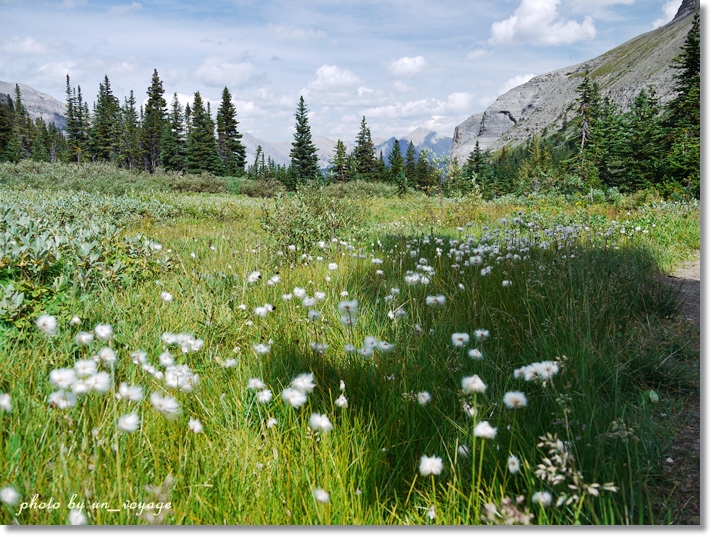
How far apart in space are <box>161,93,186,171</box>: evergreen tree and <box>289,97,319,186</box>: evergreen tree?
1851 cm

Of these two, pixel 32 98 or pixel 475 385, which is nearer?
pixel 475 385

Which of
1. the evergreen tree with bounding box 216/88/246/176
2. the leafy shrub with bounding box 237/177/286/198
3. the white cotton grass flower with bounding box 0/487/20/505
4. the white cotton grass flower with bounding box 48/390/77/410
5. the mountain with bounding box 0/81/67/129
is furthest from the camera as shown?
the evergreen tree with bounding box 216/88/246/176

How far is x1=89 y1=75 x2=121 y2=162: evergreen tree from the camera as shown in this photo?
194 feet

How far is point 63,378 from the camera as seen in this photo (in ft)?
4.46

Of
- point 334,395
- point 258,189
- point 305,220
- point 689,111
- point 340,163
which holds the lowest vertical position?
point 334,395

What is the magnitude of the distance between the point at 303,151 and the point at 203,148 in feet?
46.0

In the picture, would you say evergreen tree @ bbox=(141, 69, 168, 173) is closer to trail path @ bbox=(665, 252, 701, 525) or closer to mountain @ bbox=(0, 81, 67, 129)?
mountain @ bbox=(0, 81, 67, 129)

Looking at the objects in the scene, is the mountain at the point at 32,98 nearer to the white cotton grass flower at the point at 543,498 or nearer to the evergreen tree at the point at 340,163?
the white cotton grass flower at the point at 543,498

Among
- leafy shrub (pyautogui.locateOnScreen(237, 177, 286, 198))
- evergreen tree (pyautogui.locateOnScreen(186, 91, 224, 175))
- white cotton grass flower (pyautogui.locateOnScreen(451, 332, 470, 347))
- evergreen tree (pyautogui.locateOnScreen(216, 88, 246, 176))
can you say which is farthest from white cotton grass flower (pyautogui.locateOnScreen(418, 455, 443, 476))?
evergreen tree (pyautogui.locateOnScreen(216, 88, 246, 176))

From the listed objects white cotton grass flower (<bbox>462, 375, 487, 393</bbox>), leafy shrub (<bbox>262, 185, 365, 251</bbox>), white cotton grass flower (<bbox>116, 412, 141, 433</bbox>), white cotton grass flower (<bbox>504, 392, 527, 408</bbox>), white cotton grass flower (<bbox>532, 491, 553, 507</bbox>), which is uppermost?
leafy shrub (<bbox>262, 185, 365, 251</bbox>)

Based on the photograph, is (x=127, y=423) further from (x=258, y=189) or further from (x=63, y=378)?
(x=258, y=189)

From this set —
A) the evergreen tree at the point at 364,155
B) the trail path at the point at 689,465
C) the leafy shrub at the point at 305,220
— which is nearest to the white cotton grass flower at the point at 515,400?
the trail path at the point at 689,465

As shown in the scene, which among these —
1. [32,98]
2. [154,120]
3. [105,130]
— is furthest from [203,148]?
A: [32,98]

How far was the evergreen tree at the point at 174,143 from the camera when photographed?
55.4m
